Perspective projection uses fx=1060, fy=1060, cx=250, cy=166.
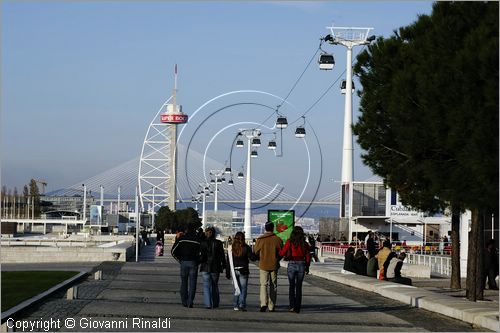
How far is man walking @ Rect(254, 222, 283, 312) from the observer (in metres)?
20.4

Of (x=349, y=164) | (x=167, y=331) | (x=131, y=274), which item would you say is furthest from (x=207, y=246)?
(x=349, y=164)

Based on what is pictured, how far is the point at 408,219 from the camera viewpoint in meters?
60.9

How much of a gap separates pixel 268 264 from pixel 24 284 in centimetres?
837

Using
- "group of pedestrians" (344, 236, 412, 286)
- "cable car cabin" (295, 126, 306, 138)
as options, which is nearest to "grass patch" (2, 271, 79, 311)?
"group of pedestrians" (344, 236, 412, 286)

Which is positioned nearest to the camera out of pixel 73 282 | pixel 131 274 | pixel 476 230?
pixel 476 230

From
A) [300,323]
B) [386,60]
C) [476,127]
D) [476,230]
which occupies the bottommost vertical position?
[300,323]

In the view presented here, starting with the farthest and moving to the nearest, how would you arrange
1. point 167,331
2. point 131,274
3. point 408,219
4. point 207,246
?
point 408,219 → point 131,274 → point 207,246 → point 167,331

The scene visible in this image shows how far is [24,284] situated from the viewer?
85.8ft

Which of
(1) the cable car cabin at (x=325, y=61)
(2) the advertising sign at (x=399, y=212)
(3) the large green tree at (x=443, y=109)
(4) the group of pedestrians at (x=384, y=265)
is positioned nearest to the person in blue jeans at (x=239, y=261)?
(3) the large green tree at (x=443, y=109)

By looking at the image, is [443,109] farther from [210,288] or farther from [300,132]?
[300,132]

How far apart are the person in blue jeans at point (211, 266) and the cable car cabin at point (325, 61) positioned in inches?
846

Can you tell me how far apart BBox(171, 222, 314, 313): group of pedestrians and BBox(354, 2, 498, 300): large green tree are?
9.77ft

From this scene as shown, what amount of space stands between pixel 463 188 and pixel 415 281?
1645 cm

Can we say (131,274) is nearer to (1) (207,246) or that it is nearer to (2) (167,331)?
(1) (207,246)
